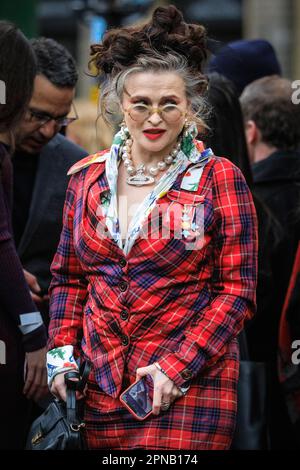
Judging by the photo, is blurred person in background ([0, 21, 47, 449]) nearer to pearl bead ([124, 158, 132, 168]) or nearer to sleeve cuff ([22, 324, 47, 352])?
sleeve cuff ([22, 324, 47, 352])

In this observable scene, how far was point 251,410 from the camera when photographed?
4.40 meters

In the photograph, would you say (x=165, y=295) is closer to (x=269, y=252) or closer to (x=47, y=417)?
(x=47, y=417)

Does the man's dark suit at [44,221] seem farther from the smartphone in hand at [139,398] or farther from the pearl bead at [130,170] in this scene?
the smartphone in hand at [139,398]

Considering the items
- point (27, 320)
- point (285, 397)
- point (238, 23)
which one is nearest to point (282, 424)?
point (285, 397)

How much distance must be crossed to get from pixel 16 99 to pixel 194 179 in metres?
0.91

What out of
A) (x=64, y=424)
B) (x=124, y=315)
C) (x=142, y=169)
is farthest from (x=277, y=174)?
(x=64, y=424)

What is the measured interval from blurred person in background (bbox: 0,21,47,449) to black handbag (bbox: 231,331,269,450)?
0.78 metres

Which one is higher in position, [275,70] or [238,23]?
[275,70]

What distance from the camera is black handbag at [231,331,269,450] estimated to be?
432cm

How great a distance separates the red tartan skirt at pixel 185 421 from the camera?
3.84 metres

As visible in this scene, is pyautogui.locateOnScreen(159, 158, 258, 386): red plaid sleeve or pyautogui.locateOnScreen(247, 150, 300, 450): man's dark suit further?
pyautogui.locateOnScreen(247, 150, 300, 450): man's dark suit

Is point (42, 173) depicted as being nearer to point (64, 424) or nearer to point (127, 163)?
point (127, 163)

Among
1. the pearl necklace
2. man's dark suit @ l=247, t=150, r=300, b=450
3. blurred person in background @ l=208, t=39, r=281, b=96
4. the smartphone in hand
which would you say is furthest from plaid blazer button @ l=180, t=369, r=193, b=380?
blurred person in background @ l=208, t=39, r=281, b=96

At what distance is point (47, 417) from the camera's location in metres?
3.99
